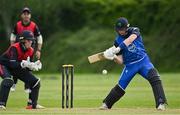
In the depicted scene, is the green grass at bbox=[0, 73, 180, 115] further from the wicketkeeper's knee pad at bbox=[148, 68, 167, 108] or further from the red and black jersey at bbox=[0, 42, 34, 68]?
the red and black jersey at bbox=[0, 42, 34, 68]

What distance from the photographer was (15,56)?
16.8 metres

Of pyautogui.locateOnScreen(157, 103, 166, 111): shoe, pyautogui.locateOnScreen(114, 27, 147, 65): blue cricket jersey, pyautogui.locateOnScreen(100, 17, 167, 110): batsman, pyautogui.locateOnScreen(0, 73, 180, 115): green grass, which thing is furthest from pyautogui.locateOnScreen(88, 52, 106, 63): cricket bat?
pyautogui.locateOnScreen(157, 103, 166, 111): shoe

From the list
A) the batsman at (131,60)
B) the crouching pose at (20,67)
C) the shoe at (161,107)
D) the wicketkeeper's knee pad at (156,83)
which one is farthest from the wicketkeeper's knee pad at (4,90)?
the shoe at (161,107)

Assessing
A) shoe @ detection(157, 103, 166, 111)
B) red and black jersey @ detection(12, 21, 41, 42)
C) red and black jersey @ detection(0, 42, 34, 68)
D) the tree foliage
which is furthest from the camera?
the tree foliage

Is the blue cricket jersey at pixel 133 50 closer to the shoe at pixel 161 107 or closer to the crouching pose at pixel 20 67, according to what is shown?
the shoe at pixel 161 107

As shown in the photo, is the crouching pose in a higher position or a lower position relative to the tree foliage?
lower

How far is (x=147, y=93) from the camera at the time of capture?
23.0 m

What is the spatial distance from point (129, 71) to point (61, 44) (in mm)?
32576

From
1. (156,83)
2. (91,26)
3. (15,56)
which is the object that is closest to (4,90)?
(15,56)

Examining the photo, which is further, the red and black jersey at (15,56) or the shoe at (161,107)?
the red and black jersey at (15,56)

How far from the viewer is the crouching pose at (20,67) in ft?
54.4

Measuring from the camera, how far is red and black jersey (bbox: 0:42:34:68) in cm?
1680

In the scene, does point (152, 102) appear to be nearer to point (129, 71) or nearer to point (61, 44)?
point (129, 71)

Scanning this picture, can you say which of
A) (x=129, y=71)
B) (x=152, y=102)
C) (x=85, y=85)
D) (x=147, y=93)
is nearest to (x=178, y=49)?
(x=85, y=85)
